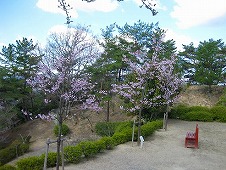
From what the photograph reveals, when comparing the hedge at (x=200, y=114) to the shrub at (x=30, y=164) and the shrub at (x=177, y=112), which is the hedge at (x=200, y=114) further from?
the shrub at (x=30, y=164)

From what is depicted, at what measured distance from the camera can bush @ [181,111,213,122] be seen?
19.3m

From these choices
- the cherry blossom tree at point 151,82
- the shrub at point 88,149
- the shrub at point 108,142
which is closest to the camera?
the shrub at point 88,149

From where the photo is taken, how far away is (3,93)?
22125 millimetres

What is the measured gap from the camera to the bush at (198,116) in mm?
19280

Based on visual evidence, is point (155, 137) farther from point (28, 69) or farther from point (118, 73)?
point (28, 69)

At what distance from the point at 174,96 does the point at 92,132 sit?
6825 millimetres

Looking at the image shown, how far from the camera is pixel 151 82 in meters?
17.7

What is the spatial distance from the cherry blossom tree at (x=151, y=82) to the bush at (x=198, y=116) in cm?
242

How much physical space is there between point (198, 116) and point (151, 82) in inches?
184

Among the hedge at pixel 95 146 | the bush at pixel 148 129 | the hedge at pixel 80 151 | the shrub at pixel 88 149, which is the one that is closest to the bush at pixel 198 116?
the bush at pixel 148 129

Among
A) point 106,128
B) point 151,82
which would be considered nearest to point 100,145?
point 106,128

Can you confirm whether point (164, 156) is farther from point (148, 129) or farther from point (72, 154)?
point (72, 154)

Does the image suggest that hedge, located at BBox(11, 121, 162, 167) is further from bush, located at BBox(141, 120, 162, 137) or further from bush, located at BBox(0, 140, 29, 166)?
bush, located at BBox(0, 140, 29, 166)

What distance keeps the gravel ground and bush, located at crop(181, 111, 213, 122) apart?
4314mm
